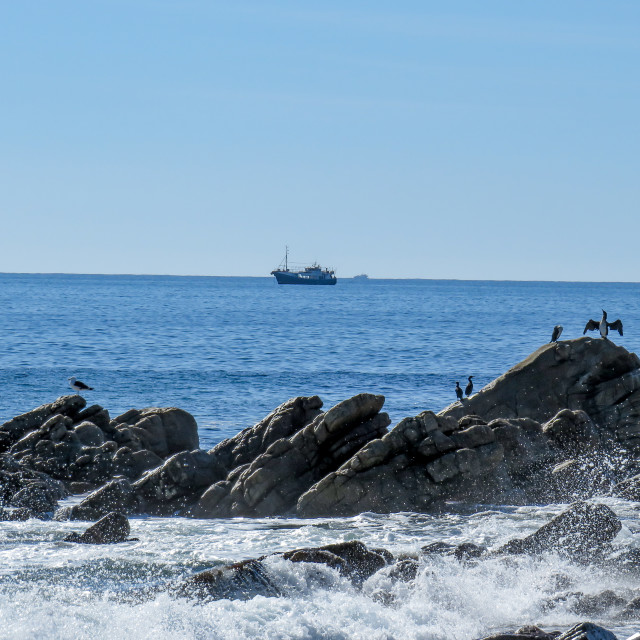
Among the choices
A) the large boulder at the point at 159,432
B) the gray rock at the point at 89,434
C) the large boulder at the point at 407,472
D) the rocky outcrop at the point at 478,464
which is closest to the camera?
the large boulder at the point at 407,472

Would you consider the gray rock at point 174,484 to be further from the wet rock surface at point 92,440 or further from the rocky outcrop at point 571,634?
the rocky outcrop at point 571,634

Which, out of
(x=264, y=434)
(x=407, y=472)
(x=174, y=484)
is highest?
(x=264, y=434)

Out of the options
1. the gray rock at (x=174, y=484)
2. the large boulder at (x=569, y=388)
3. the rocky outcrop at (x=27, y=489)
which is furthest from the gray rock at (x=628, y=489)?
the rocky outcrop at (x=27, y=489)

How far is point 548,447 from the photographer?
981 inches

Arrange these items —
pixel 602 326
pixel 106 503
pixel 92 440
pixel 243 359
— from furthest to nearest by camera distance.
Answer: pixel 243 359 → pixel 602 326 → pixel 92 440 → pixel 106 503

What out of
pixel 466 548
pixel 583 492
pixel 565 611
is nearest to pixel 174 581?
pixel 466 548

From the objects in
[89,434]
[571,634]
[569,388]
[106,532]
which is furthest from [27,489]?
[569,388]

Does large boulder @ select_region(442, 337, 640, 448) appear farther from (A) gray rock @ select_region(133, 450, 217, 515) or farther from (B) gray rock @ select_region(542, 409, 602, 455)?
(A) gray rock @ select_region(133, 450, 217, 515)

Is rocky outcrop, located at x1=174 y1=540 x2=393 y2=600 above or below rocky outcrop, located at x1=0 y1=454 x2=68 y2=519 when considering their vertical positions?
above

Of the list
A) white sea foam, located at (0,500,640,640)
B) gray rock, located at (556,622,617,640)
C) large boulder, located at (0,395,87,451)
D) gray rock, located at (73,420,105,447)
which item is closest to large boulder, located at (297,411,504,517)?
white sea foam, located at (0,500,640,640)

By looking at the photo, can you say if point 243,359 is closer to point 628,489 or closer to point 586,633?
point 628,489

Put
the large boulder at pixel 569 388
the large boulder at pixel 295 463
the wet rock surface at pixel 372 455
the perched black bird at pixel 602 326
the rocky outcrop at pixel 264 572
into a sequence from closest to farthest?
1. the rocky outcrop at pixel 264 572
2. the wet rock surface at pixel 372 455
3. the large boulder at pixel 295 463
4. the large boulder at pixel 569 388
5. the perched black bird at pixel 602 326

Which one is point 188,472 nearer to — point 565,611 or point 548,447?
point 548,447

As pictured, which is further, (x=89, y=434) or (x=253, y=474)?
(x=89, y=434)
